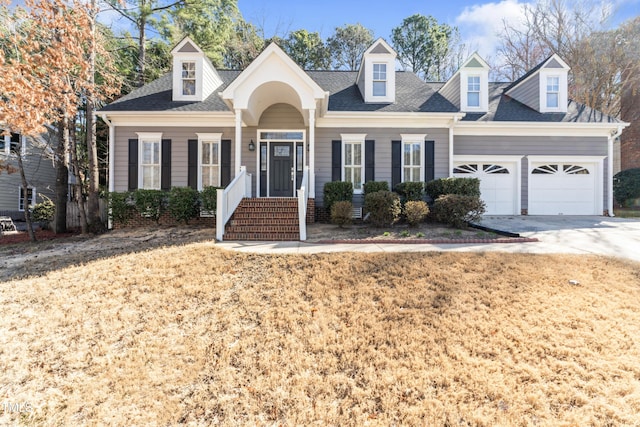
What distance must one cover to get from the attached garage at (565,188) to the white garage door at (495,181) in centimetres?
70

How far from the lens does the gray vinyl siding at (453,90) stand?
12133 mm

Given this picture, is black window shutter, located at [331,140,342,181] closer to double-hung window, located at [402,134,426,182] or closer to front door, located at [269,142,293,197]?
front door, located at [269,142,293,197]

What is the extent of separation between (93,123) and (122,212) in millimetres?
3285

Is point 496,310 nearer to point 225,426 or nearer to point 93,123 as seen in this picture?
point 225,426

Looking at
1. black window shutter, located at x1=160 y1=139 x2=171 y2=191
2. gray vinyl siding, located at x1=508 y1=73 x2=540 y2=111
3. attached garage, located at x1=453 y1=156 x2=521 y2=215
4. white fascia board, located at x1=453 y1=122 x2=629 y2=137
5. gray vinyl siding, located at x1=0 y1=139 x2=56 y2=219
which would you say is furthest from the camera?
gray vinyl siding, located at x1=0 y1=139 x2=56 y2=219

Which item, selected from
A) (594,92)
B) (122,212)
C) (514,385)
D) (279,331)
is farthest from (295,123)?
(594,92)

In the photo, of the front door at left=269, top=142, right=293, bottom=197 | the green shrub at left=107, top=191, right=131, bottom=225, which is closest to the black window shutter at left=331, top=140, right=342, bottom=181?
the front door at left=269, top=142, right=293, bottom=197

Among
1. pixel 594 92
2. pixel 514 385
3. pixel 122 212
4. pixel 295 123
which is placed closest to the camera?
pixel 514 385

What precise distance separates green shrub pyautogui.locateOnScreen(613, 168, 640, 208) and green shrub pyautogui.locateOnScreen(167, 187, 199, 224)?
1840 centimetres

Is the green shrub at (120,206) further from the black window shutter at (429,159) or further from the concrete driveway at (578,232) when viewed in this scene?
the concrete driveway at (578,232)

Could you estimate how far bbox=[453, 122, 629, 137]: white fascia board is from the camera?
36.8 ft

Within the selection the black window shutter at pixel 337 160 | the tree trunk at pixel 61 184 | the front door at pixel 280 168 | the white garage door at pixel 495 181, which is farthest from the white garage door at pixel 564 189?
the tree trunk at pixel 61 184

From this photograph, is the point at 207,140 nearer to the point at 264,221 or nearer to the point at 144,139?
the point at 144,139

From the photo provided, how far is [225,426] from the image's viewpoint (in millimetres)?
2418
